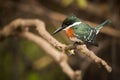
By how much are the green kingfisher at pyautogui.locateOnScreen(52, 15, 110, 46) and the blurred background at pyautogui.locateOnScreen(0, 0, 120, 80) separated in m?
1.79

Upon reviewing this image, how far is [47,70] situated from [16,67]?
0.33 metres

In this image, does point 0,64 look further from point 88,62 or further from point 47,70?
point 88,62

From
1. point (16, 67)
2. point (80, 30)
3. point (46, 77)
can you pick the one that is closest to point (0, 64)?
point (16, 67)

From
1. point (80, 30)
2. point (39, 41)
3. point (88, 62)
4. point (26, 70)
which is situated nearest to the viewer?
point (80, 30)

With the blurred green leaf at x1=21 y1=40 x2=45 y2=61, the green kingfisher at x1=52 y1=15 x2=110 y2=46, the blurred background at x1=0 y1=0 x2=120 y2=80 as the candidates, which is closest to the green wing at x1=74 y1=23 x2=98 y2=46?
the green kingfisher at x1=52 y1=15 x2=110 y2=46

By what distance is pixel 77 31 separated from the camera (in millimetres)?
1645

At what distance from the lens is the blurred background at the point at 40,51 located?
3.51 m

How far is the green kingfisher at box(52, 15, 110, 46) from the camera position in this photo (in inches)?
60.5

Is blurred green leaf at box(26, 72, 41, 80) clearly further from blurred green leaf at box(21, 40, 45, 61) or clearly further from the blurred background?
blurred green leaf at box(21, 40, 45, 61)

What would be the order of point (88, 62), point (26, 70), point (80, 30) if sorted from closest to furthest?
point (80, 30)
point (88, 62)
point (26, 70)

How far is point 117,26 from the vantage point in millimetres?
3557

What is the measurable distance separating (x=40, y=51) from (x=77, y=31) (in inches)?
81.0

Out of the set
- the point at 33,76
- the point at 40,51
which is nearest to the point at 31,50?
the point at 40,51

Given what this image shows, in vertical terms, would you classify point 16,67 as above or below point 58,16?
below
